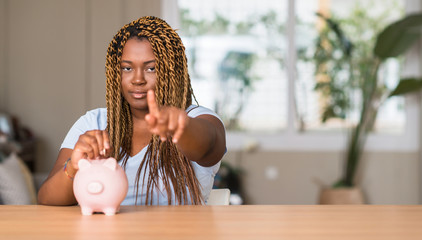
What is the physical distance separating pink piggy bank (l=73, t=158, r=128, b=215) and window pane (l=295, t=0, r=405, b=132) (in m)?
3.77

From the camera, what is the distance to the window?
15.3 feet

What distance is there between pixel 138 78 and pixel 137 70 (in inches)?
1.0

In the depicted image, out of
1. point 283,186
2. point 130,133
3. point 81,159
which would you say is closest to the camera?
point 81,159

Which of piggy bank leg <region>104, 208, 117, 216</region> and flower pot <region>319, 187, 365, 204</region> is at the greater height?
piggy bank leg <region>104, 208, 117, 216</region>

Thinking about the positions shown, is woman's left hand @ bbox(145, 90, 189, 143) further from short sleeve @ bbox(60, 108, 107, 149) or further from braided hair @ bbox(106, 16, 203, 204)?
short sleeve @ bbox(60, 108, 107, 149)

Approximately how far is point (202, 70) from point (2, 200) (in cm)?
237

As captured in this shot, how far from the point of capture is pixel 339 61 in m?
4.64

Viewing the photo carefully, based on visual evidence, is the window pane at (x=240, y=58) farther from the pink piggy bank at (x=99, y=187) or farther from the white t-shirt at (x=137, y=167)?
Answer: the pink piggy bank at (x=99, y=187)

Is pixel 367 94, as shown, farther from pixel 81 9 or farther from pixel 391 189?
pixel 81 9

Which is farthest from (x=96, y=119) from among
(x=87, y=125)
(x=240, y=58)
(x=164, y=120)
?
(x=240, y=58)

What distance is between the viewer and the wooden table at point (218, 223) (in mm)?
866

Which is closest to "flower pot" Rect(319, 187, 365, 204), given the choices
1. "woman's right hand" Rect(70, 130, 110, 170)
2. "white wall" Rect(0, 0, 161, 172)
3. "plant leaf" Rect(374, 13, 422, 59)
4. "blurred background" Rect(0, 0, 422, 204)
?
"blurred background" Rect(0, 0, 422, 204)

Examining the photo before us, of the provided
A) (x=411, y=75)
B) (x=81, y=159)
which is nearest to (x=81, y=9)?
(x=411, y=75)

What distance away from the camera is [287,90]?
473 cm
